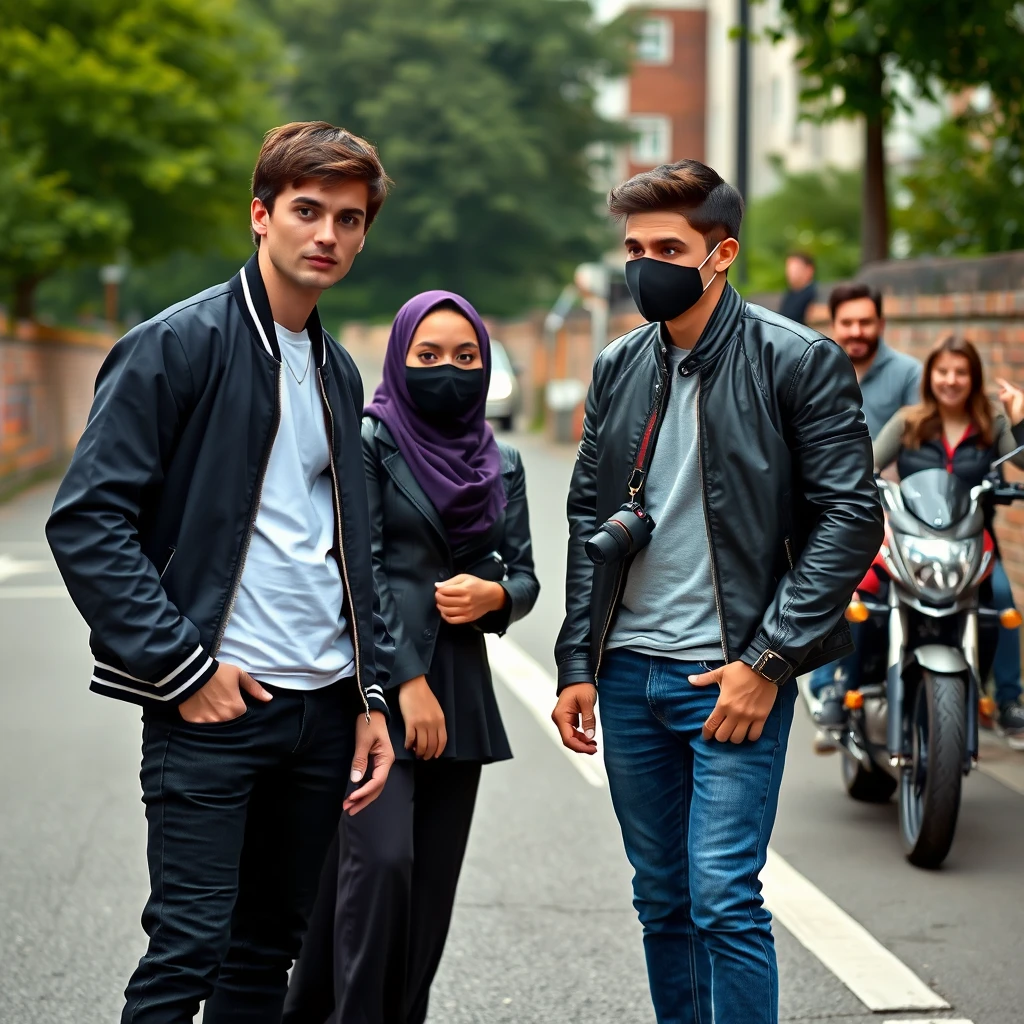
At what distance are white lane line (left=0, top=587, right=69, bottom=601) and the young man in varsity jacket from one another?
30.3ft

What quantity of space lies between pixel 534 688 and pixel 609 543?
5.52m

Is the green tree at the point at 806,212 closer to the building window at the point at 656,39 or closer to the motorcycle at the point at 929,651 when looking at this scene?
the motorcycle at the point at 929,651

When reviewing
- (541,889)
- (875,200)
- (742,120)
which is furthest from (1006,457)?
(742,120)

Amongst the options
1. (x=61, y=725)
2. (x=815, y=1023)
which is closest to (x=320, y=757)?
(x=815, y=1023)

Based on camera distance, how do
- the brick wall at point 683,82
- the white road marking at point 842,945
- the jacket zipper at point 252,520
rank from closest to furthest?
the jacket zipper at point 252,520
the white road marking at point 842,945
the brick wall at point 683,82

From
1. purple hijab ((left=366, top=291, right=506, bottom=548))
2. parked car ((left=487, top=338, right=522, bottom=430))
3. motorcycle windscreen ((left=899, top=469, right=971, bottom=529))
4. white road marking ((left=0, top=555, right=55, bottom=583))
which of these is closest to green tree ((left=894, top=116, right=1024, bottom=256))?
white road marking ((left=0, top=555, right=55, bottom=583))

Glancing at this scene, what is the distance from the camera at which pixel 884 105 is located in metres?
11.8

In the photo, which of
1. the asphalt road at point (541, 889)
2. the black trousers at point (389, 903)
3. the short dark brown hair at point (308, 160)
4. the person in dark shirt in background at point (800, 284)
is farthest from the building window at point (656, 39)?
the short dark brown hair at point (308, 160)

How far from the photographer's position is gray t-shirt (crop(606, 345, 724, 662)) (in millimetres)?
3479

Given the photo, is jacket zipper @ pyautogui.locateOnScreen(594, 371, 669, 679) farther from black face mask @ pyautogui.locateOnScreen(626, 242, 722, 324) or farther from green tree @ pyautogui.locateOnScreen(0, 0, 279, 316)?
green tree @ pyautogui.locateOnScreen(0, 0, 279, 316)

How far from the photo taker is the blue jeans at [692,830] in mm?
3330

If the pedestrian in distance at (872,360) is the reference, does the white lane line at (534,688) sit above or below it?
below

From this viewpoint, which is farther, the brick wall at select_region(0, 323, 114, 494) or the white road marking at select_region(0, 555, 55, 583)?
the brick wall at select_region(0, 323, 114, 494)

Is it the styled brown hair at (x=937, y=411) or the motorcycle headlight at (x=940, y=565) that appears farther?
the styled brown hair at (x=937, y=411)
